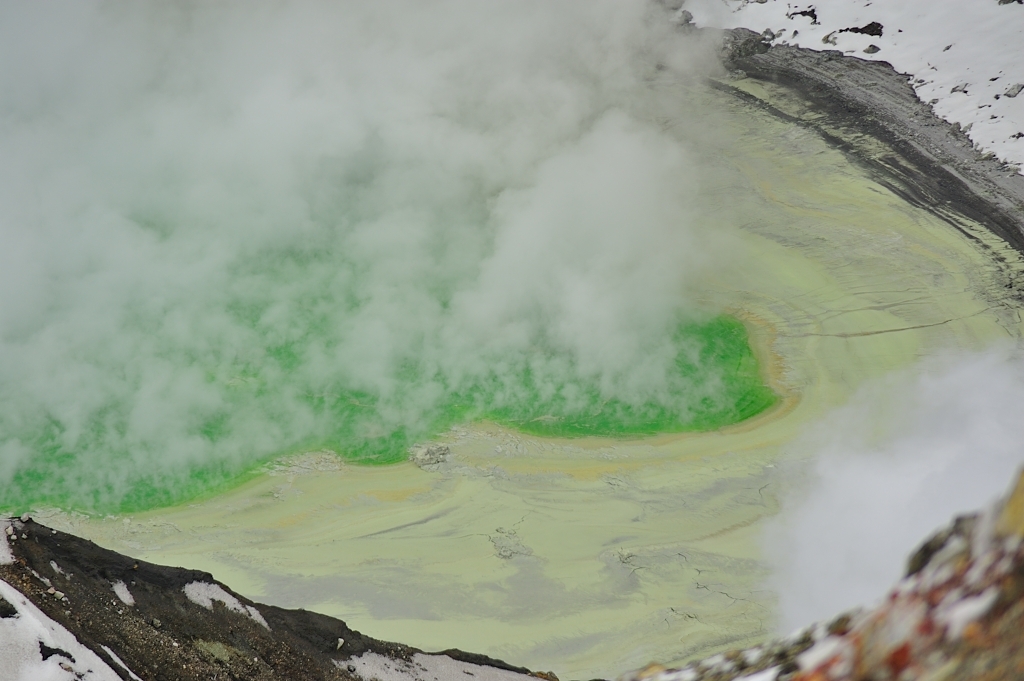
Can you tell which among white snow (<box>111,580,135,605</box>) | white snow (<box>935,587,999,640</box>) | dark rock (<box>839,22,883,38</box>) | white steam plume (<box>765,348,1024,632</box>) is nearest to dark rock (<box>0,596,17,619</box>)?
white snow (<box>111,580,135,605</box>)

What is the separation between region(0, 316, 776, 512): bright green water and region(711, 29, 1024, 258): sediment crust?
355 centimetres

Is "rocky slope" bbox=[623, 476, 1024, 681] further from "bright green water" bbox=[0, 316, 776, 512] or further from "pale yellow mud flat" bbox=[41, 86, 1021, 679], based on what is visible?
"bright green water" bbox=[0, 316, 776, 512]

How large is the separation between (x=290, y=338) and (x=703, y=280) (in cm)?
532

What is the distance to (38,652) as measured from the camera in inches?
119

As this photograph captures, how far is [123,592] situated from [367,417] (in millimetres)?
3968

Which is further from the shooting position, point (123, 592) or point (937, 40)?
point (937, 40)

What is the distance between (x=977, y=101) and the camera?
9633 millimetres

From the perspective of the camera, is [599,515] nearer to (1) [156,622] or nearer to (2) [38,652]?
(1) [156,622]

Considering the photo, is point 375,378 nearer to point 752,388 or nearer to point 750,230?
point 752,388

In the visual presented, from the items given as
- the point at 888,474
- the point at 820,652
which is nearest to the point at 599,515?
the point at 888,474

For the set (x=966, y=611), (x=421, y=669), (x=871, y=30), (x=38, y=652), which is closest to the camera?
(x=966, y=611)

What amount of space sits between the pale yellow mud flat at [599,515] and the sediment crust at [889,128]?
0.38 metres

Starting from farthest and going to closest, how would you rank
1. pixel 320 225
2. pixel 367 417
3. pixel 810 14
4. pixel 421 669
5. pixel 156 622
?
1. pixel 810 14
2. pixel 320 225
3. pixel 367 417
4. pixel 421 669
5. pixel 156 622

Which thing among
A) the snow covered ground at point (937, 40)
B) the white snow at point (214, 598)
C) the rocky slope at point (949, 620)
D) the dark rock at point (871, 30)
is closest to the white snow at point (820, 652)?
the rocky slope at point (949, 620)
